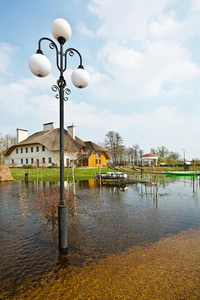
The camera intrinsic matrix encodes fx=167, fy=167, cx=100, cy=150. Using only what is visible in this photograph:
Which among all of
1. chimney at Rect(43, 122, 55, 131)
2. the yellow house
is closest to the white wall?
the yellow house

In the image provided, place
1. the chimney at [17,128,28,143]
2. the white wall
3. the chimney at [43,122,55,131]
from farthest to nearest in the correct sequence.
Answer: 1. the chimney at [17,128,28,143]
2. the chimney at [43,122,55,131]
3. the white wall

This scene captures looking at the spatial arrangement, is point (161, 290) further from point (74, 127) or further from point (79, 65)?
point (74, 127)

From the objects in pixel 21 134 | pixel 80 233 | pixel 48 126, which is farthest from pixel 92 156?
pixel 80 233

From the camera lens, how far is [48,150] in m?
36.8

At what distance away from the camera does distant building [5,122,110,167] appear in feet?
117

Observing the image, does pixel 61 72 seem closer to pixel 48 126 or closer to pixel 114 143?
pixel 48 126

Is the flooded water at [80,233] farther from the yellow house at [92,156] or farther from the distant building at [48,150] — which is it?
the yellow house at [92,156]

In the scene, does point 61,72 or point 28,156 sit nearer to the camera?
point 61,72

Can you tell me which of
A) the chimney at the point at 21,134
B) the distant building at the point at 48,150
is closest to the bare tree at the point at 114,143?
the distant building at the point at 48,150

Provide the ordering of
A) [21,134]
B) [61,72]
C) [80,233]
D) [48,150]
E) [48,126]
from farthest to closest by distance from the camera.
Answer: [21,134]
[48,126]
[48,150]
[80,233]
[61,72]

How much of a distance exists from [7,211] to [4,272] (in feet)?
18.5

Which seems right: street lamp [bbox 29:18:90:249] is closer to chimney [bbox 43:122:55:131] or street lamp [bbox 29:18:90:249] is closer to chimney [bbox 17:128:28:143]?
chimney [bbox 43:122:55:131]

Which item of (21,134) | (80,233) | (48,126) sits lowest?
(80,233)

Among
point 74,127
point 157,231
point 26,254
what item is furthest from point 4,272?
point 74,127
